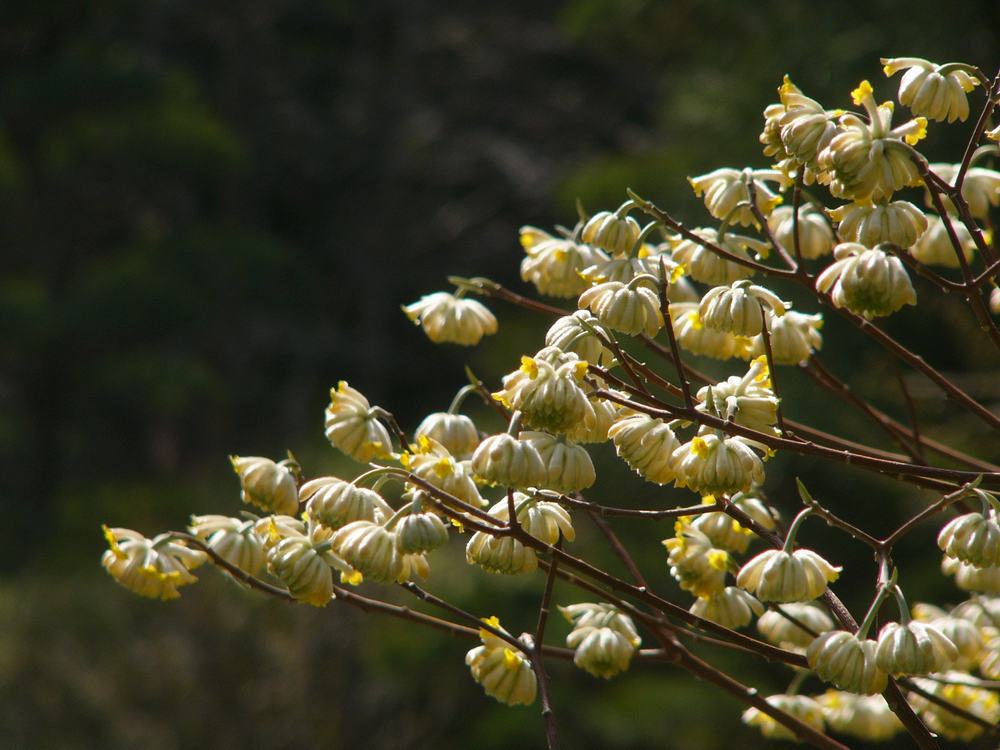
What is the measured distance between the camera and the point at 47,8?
7.98 m

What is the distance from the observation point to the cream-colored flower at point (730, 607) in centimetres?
139

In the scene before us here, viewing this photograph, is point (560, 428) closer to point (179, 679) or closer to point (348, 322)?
point (179, 679)

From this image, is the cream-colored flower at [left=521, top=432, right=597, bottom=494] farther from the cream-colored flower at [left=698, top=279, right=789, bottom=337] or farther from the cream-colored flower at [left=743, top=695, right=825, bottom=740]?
the cream-colored flower at [left=743, top=695, right=825, bottom=740]

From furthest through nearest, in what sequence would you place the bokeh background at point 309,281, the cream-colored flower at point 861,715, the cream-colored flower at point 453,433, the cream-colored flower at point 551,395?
the bokeh background at point 309,281, the cream-colored flower at point 861,715, the cream-colored flower at point 453,433, the cream-colored flower at point 551,395

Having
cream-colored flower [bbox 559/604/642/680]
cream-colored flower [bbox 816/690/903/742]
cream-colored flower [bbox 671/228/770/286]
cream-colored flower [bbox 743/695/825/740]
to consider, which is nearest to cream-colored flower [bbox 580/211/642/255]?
cream-colored flower [bbox 671/228/770/286]

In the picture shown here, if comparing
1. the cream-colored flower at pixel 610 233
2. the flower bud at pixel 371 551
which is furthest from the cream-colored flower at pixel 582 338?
the flower bud at pixel 371 551

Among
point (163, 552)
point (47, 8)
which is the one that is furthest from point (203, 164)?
point (163, 552)

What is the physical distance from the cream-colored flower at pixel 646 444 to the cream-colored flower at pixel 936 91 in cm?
39

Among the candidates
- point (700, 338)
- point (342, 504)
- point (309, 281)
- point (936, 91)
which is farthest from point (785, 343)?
point (309, 281)

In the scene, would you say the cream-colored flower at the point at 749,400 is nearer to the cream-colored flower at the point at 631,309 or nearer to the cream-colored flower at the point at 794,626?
the cream-colored flower at the point at 631,309

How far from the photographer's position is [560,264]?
1.39m

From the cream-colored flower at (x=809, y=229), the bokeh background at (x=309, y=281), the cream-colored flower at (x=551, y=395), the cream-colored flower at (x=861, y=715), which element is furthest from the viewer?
the bokeh background at (x=309, y=281)

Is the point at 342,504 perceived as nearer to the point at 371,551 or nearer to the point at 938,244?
the point at 371,551

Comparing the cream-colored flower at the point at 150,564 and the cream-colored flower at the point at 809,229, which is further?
the cream-colored flower at the point at 809,229
